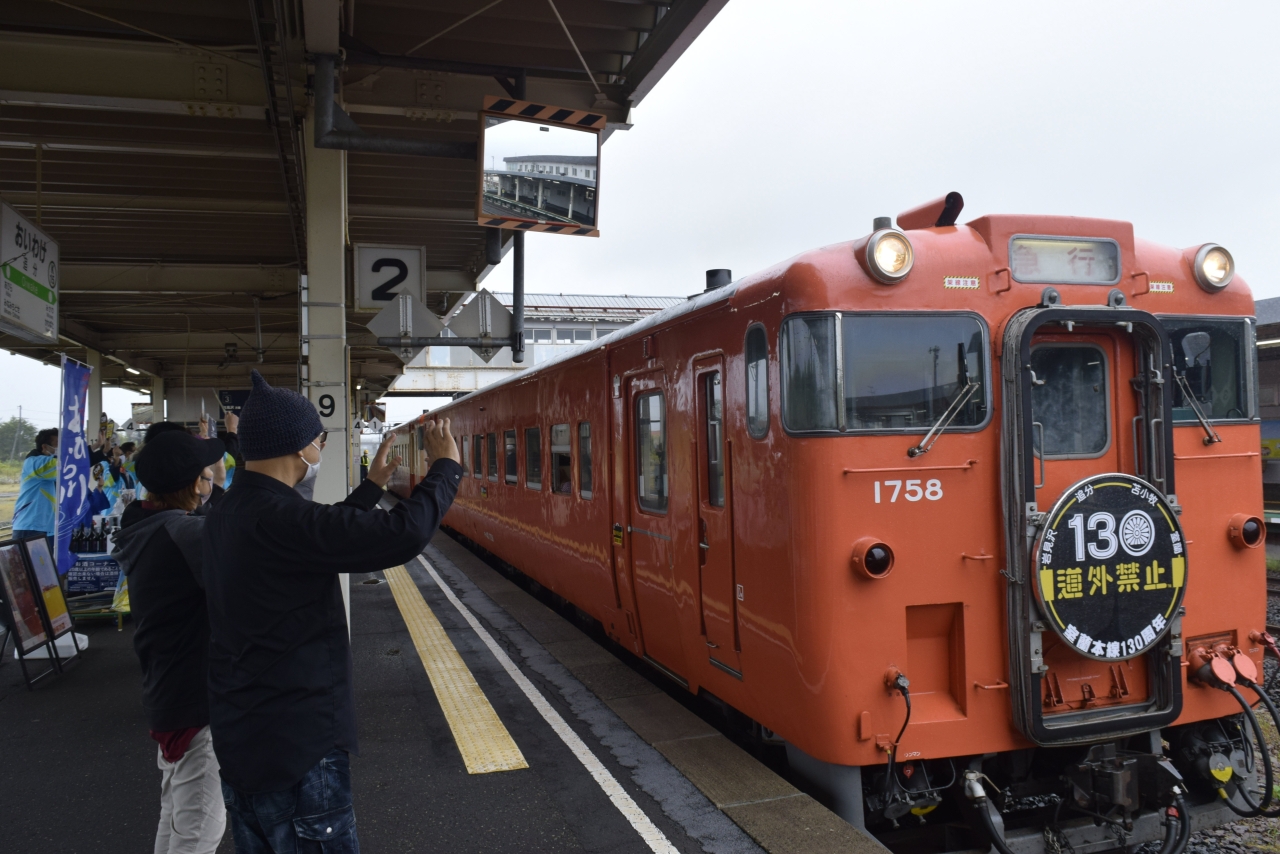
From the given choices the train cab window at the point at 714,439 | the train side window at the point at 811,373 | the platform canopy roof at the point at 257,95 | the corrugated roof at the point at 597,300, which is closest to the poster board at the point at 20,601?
the platform canopy roof at the point at 257,95

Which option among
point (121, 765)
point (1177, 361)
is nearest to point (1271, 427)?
point (1177, 361)

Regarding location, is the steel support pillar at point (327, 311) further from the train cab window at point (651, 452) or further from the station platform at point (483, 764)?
the train cab window at point (651, 452)

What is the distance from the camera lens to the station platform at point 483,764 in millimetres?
4094

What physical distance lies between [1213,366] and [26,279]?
27.4 ft

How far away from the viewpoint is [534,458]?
9.98 metres

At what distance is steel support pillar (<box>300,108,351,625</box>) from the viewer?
7.32 meters

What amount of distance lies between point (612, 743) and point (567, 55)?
17.8 feet

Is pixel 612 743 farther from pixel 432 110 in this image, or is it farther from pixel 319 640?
pixel 432 110

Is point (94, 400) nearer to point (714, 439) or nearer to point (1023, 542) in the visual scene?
point (714, 439)

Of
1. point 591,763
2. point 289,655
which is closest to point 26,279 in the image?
point 591,763

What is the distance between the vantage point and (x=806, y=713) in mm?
4039

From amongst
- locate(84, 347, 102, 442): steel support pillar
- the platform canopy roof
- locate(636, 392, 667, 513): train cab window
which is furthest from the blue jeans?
locate(84, 347, 102, 442): steel support pillar

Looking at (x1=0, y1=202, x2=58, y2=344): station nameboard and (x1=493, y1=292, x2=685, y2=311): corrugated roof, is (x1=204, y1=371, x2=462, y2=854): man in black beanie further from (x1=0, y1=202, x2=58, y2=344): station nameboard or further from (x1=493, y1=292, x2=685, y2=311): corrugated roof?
(x1=493, y1=292, x2=685, y2=311): corrugated roof

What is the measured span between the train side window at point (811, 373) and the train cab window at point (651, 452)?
1768mm
